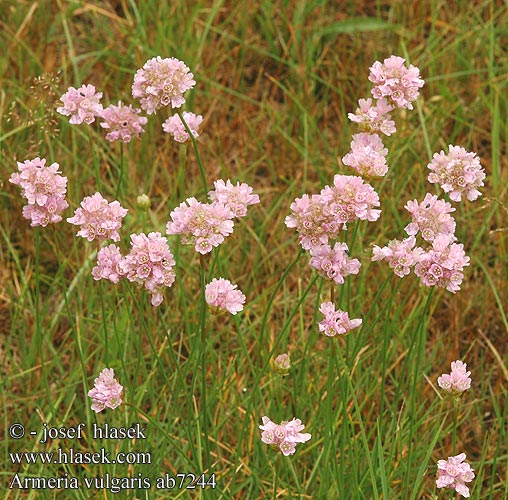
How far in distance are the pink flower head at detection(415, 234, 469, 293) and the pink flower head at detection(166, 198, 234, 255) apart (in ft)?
1.13

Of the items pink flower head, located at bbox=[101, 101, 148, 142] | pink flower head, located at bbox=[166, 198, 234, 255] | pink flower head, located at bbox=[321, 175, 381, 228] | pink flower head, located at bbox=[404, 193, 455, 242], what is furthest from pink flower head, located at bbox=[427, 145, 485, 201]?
pink flower head, located at bbox=[101, 101, 148, 142]

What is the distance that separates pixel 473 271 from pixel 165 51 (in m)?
1.19

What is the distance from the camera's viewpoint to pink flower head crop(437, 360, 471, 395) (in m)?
1.70

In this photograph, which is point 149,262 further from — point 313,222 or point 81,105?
point 81,105

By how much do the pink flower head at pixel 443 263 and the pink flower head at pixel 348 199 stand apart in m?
0.12

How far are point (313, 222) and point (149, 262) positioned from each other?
0.29 meters

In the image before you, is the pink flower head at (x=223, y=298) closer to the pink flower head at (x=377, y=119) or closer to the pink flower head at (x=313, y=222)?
the pink flower head at (x=313, y=222)

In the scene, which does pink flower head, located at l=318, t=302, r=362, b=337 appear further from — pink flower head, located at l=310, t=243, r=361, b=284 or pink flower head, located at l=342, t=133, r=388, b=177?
pink flower head, located at l=342, t=133, r=388, b=177

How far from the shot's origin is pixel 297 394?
2.23 meters

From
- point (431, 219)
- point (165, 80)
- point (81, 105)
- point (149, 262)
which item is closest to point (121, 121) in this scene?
point (81, 105)

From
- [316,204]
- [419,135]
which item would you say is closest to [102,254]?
[316,204]

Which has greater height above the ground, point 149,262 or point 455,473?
point 149,262

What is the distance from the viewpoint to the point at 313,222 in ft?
5.32

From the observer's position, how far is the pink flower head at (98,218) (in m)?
1.66
